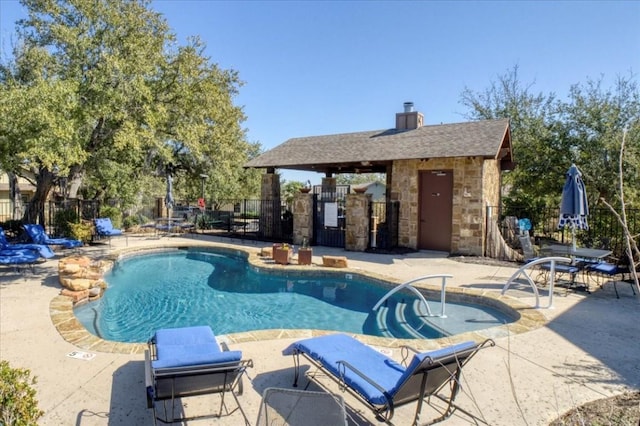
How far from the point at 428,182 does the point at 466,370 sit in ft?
32.2

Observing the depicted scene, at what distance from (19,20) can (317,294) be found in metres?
15.4

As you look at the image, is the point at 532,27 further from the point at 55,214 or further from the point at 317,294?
the point at 55,214

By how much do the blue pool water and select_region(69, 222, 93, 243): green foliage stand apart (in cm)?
288

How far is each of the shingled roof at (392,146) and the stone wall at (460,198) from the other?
592mm

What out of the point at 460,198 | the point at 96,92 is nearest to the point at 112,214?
the point at 96,92

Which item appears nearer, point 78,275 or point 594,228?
point 78,275

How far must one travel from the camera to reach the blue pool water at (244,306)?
23.1ft

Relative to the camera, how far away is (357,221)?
13594mm

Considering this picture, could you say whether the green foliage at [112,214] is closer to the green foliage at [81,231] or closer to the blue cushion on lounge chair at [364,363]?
the green foliage at [81,231]

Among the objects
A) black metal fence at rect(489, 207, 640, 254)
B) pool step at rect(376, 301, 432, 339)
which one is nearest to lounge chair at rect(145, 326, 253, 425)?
pool step at rect(376, 301, 432, 339)

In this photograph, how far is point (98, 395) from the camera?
148 inches

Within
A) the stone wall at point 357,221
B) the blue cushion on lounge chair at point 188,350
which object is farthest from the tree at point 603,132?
the blue cushion on lounge chair at point 188,350

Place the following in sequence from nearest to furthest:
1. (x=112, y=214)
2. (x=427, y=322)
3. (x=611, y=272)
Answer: (x=427, y=322), (x=611, y=272), (x=112, y=214)

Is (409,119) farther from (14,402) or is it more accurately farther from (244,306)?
(14,402)
